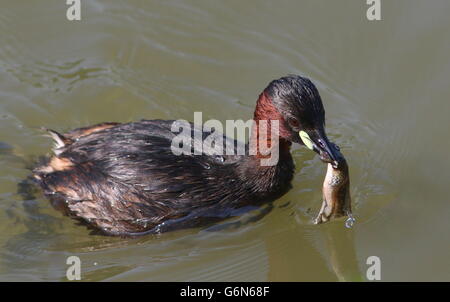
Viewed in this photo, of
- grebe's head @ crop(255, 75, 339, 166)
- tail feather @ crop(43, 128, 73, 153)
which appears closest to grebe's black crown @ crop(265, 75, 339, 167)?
grebe's head @ crop(255, 75, 339, 166)

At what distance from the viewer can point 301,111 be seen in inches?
265

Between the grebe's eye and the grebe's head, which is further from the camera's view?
the grebe's eye

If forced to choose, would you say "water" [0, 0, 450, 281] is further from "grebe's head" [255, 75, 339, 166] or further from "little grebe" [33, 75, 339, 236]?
"grebe's head" [255, 75, 339, 166]

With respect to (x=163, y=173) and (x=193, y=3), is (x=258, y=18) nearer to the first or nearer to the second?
(x=193, y=3)

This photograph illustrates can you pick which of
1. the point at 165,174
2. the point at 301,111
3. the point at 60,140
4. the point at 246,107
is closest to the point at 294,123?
the point at 301,111

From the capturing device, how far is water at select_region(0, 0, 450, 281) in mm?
7008

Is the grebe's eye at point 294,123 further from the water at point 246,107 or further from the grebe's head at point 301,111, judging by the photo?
the water at point 246,107

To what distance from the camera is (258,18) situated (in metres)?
9.94

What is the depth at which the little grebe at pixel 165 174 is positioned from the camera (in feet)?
22.4

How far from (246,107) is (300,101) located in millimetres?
2334

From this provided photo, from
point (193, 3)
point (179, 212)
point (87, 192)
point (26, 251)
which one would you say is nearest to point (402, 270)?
point (179, 212)

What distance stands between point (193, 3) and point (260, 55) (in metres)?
1.35

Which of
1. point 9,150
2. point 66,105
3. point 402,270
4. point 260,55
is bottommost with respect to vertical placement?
point 402,270

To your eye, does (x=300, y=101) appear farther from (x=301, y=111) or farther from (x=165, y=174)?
(x=165, y=174)
